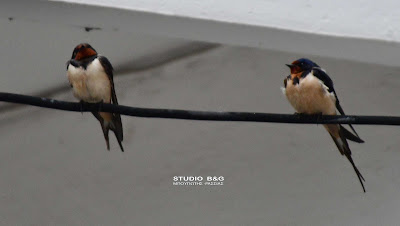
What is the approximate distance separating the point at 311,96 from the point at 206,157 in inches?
31.3

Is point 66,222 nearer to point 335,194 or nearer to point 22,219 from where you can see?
point 22,219

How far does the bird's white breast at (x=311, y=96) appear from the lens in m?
3.91

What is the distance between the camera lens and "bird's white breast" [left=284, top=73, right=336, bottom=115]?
391cm

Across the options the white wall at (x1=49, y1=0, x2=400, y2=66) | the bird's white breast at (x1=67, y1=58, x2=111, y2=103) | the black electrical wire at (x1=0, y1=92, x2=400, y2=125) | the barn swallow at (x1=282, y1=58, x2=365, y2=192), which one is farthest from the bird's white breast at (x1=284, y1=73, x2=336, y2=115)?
the bird's white breast at (x1=67, y1=58, x2=111, y2=103)

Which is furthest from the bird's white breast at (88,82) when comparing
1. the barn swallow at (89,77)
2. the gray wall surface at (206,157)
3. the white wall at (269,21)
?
the gray wall surface at (206,157)

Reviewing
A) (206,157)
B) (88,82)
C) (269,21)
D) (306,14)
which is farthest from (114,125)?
(306,14)

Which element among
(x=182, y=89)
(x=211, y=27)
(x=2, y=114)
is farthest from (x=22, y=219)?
(x=211, y=27)

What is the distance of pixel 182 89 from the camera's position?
466cm

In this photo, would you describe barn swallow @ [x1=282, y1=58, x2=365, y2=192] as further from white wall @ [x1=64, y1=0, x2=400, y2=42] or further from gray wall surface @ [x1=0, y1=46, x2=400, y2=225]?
gray wall surface @ [x1=0, y1=46, x2=400, y2=225]

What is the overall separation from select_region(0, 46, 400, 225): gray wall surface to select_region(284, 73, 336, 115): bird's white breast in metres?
0.60

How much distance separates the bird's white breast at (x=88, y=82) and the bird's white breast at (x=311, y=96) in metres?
0.66

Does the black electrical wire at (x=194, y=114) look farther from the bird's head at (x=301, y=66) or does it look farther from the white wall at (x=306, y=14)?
the white wall at (x=306, y=14)

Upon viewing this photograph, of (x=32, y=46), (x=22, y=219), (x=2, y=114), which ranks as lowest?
(x=22, y=219)

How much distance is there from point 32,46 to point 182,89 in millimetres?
631
